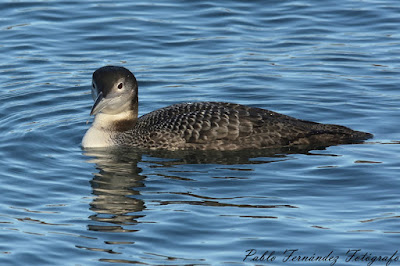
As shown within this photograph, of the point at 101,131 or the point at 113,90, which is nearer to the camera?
the point at 113,90

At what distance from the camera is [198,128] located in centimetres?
1173

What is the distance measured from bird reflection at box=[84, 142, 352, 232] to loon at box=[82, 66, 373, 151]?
10 centimetres

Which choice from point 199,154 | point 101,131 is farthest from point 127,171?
point 101,131

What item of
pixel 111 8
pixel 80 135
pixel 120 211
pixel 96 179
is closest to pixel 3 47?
pixel 111 8

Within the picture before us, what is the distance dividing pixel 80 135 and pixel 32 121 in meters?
0.84

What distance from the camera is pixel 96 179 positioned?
1084 cm

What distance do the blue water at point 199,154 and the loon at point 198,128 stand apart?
0.59 ft

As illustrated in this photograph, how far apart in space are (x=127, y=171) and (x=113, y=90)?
1.17 m

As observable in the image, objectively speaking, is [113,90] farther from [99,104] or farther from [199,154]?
[199,154]

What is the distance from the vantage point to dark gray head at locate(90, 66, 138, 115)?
11734 millimetres

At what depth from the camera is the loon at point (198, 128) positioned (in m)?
11.7

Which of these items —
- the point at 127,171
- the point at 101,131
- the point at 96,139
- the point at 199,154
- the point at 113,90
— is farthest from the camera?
the point at 101,131

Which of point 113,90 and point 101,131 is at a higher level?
point 113,90

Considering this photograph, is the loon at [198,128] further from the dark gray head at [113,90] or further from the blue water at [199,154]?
the blue water at [199,154]
